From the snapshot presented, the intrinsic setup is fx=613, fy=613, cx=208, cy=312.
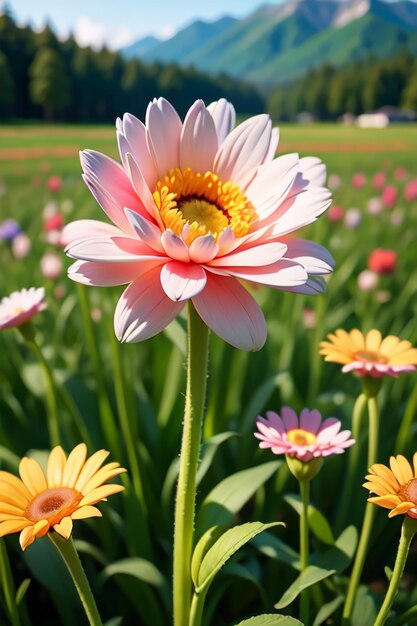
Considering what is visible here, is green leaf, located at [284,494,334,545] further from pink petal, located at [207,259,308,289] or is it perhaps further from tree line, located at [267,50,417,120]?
tree line, located at [267,50,417,120]

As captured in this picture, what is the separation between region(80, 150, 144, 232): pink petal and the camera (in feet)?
1.58

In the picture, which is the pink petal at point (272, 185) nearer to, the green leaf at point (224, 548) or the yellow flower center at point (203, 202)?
the yellow flower center at point (203, 202)

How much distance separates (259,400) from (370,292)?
0.92 meters

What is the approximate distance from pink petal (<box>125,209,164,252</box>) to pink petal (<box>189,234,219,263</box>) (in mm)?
27

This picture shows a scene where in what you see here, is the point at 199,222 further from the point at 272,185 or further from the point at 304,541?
the point at 304,541

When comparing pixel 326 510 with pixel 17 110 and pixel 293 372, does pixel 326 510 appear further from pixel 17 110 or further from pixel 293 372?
pixel 17 110

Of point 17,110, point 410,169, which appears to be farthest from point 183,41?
point 410,169

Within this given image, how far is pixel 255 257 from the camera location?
1.50ft

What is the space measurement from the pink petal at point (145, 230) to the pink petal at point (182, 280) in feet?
0.07

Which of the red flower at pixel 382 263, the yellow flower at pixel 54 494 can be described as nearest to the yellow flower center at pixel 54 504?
the yellow flower at pixel 54 494

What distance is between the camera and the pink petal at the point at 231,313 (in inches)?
18.4

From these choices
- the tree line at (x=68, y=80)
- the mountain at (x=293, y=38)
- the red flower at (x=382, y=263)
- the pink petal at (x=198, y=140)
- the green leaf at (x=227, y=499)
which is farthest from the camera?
the mountain at (x=293, y=38)

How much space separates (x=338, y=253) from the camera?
81.7 inches

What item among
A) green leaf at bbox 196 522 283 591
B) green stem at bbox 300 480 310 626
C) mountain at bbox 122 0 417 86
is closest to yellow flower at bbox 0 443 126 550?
green leaf at bbox 196 522 283 591
